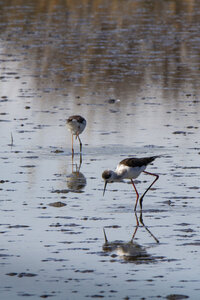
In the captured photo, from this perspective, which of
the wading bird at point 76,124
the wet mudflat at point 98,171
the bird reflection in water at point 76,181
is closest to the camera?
the wet mudflat at point 98,171

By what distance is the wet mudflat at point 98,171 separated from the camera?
10.0 metres

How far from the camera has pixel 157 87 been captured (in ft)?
86.0

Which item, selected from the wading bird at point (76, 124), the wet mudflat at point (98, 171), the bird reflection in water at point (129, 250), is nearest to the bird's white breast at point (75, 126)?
the wading bird at point (76, 124)

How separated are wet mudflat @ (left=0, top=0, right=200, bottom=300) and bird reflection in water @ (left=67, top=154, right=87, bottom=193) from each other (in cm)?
2

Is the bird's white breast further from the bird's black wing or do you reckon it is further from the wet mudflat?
the bird's black wing

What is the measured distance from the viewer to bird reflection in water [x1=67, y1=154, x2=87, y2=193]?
14598mm

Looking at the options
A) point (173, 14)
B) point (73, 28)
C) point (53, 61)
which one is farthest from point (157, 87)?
point (173, 14)

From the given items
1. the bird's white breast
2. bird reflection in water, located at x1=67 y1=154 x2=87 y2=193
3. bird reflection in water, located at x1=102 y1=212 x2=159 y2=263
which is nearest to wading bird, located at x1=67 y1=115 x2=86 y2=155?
the bird's white breast

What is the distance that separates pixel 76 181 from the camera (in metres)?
15.1

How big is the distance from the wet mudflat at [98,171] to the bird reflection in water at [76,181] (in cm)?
2

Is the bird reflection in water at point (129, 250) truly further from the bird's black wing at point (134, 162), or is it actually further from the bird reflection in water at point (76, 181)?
the bird reflection in water at point (76, 181)

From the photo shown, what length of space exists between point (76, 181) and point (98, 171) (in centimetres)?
85

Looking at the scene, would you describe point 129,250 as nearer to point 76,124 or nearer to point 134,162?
point 134,162

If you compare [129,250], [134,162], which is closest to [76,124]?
[134,162]
